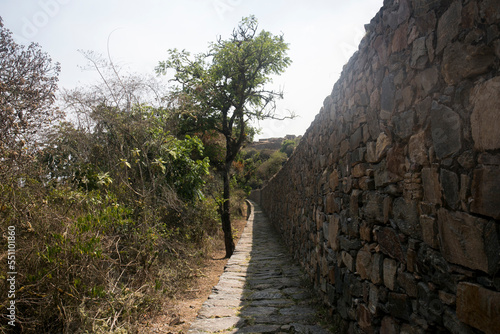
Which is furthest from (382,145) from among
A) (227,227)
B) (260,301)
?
(227,227)

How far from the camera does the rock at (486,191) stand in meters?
1.13

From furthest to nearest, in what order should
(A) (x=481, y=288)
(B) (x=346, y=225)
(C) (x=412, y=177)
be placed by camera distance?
(B) (x=346, y=225) → (C) (x=412, y=177) → (A) (x=481, y=288)

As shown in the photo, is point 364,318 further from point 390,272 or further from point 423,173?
point 423,173

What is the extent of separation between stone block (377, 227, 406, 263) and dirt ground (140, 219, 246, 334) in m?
2.39

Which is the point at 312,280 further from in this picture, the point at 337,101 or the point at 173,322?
the point at 337,101

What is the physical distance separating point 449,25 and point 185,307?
4120mm

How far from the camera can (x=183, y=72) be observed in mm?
8516

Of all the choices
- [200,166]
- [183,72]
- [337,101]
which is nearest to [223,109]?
[183,72]

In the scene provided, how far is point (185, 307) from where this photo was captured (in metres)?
4.16

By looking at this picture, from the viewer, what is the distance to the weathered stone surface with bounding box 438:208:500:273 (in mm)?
1145

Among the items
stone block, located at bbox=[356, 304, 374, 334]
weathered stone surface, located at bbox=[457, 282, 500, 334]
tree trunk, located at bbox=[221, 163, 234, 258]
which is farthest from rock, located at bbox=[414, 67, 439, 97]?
tree trunk, located at bbox=[221, 163, 234, 258]

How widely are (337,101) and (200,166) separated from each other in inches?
162

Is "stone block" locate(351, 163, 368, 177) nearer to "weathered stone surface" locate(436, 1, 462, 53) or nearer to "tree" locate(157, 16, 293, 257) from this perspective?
"weathered stone surface" locate(436, 1, 462, 53)

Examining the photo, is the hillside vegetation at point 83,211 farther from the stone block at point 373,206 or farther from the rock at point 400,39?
the rock at point 400,39
